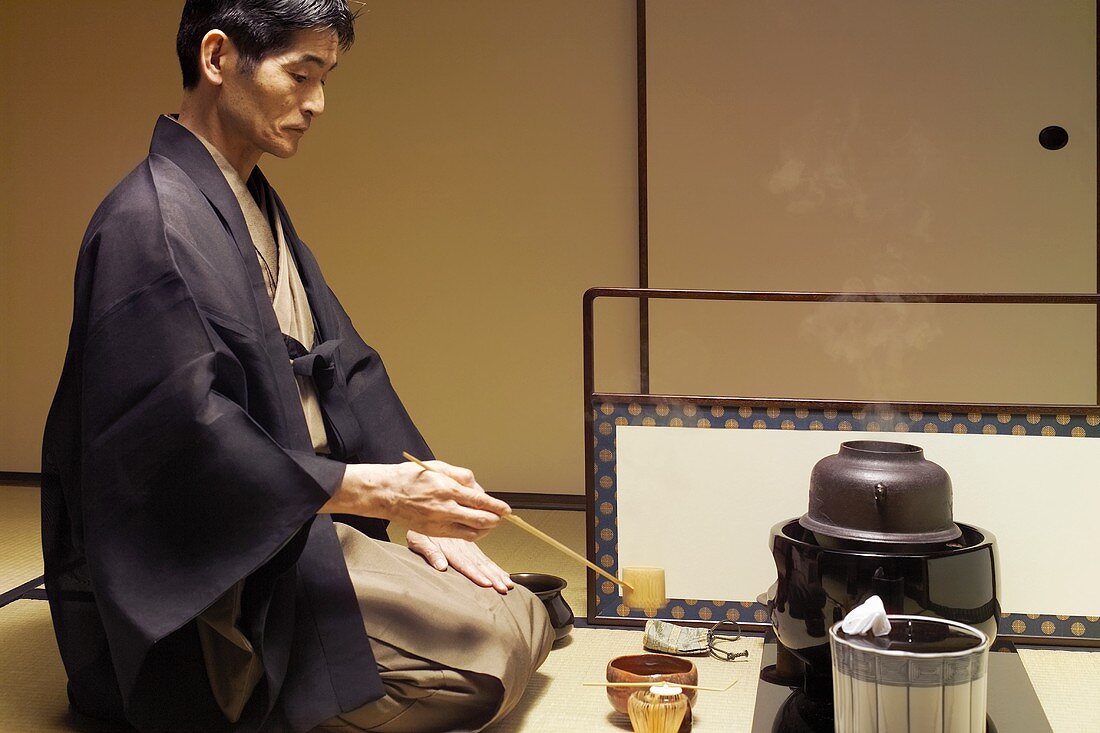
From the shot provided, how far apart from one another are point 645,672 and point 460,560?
1.57 feet

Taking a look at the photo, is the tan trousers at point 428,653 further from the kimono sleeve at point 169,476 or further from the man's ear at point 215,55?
the man's ear at point 215,55

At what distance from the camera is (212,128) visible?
235 cm

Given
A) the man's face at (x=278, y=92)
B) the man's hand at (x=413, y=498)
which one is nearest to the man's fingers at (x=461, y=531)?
the man's hand at (x=413, y=498)

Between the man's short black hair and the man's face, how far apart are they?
0.06 ft

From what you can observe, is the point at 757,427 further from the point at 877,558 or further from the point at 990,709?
the point at 990,709

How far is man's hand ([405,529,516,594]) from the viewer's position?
253cm

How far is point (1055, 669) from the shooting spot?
274cm

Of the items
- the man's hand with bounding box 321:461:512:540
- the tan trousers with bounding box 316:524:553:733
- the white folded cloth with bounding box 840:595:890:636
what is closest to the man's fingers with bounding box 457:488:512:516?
the man's hand with bounding box 321:461:512:540

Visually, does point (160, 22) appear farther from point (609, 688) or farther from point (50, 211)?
point (609, 688)

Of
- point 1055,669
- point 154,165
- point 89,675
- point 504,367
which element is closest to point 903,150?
point 504,367

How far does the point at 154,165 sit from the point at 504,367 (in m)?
2.52

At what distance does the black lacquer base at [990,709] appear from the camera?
2266 mm

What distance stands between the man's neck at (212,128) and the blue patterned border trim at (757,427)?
3.89ft

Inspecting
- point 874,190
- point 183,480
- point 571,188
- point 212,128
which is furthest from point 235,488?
point 874,190
